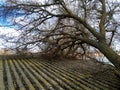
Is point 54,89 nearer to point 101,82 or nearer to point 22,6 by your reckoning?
point 101,82

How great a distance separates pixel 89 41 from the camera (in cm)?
969

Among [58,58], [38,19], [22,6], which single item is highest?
[22,6]

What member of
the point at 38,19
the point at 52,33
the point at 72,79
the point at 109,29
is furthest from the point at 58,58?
the point at 72,79

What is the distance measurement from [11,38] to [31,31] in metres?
1.24

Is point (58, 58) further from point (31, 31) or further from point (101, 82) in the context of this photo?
point (101, 82)

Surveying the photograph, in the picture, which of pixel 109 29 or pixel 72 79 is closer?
pixel 72 79

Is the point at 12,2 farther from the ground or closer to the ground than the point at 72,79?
farther from the ground

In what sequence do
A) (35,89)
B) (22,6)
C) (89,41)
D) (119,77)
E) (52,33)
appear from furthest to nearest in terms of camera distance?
(52,33) → (22,6) → (89,41) → (119,77) → (35,89)

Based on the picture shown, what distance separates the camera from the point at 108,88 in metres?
5.76

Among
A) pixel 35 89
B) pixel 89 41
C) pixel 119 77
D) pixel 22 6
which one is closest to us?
pixel 35 89

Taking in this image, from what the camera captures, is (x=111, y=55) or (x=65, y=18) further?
(x=65, y=18)

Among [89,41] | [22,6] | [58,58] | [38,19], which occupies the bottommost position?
[58,58]

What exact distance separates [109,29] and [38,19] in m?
4.16

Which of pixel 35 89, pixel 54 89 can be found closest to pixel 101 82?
pixel 54 89
